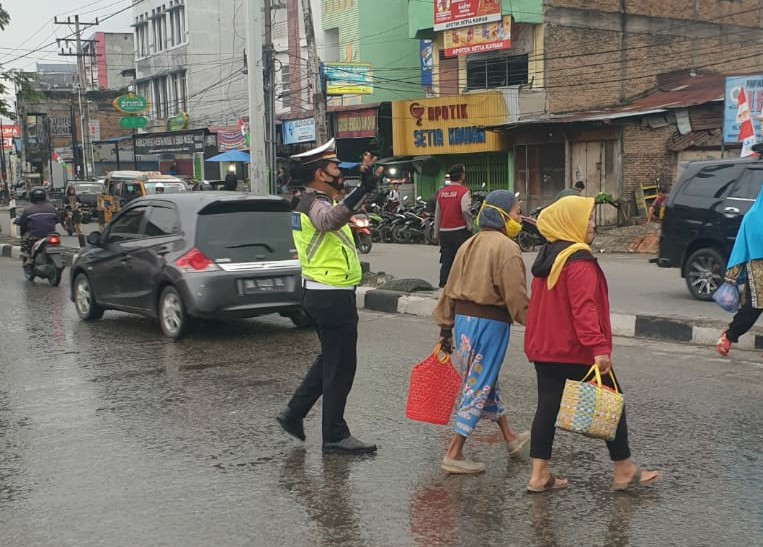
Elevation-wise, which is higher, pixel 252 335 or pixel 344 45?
pixel 344 45

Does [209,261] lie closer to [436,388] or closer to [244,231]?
[244,231]

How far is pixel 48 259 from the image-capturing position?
16.0 meters

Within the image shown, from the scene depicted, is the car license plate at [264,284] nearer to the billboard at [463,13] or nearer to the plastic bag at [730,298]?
the plastic bag at [730,298]

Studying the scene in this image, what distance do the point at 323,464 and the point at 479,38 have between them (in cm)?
2621

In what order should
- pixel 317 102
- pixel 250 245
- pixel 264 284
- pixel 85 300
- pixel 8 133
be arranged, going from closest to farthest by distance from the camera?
1. pixel 264 284
2. pixel 250 245
3. pixel 85 300
4. pixel 317 102
5. pixel 8 133

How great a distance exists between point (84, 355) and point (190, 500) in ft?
16.3

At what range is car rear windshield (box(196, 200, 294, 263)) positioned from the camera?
397 inches

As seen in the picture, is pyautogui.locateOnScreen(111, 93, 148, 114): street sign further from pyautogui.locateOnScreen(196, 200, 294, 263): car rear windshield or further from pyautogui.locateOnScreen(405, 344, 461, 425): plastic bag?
pyautogui.locateOnScreen(405, 344, 461, 425): plastic bag

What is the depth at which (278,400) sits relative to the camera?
7203 mm

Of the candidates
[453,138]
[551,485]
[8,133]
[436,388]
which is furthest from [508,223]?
[8,133]

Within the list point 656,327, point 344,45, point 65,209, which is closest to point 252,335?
point 656,327

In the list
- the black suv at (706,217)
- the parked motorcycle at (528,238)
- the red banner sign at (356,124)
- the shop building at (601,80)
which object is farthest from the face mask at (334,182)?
the red banner sign at (356,124)

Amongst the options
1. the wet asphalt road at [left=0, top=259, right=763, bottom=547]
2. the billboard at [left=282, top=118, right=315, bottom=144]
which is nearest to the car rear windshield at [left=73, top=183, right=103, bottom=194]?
the billboard at [left=282, top=118, right=315, bottom=144]

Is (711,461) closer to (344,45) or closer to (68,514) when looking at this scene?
(68,514)
